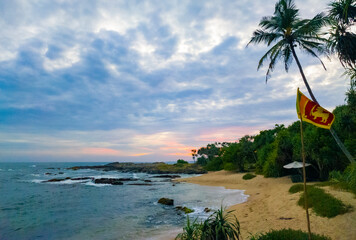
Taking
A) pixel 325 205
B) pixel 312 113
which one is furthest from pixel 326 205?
pixel 312 113

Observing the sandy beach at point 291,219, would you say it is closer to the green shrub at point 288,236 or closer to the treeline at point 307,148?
the green shrub at point 288,236

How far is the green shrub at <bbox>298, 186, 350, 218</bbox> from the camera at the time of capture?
33.2 feet

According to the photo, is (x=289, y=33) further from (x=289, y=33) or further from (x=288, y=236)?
(x=288, y=236)

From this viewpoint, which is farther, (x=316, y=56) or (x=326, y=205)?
(x=316, y=56)

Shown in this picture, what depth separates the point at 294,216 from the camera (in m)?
11.6

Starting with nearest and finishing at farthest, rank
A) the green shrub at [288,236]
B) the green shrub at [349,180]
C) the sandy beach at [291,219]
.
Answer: the green shrub at [288,236]
the sandy beach at [291,219]
the green shrub at [349,180]

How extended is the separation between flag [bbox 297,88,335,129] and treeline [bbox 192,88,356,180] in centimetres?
1037

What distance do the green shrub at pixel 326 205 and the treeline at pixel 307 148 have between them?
25.5ft

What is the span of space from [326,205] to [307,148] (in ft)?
43.6

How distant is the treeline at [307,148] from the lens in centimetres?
2028

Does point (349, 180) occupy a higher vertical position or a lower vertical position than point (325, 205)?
higher

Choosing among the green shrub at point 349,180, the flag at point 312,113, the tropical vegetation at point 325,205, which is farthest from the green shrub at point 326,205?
the flag at point 312,113

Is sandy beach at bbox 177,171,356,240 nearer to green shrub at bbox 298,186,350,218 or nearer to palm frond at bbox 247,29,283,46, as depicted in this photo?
green shrub at bbox 298,186,350,218

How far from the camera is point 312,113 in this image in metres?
7.46
